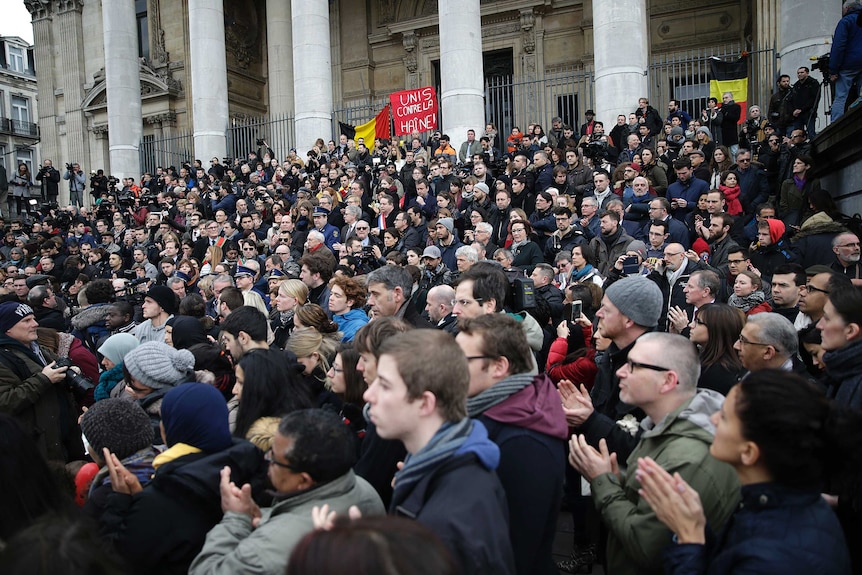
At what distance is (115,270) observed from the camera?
40.5 feet

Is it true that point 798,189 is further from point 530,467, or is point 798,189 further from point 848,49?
point 530,467

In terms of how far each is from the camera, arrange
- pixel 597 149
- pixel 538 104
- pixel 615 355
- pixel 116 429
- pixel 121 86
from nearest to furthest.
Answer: pixel 116 429, pixel 615 355, pixel 597 149, pixel 538 104, pixel 121 86

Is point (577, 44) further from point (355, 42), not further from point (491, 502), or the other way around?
point (491, 502)

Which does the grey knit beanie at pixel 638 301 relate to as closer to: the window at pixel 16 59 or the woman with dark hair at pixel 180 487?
the woman with dark hair at pixel 180 487

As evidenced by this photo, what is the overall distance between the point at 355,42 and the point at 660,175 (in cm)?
1867

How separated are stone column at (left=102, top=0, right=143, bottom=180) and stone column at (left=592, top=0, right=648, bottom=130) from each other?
16947 mm

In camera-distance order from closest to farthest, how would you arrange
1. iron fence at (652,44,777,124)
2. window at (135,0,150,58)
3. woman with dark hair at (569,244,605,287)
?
woman with dark hair at (569,244,605,287) → iron fence at (652,44,777,124) → window at (135,0,150,58)

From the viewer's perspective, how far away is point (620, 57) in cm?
1477

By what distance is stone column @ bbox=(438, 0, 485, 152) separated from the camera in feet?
54.3

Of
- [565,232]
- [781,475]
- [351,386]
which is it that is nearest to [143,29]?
[565,232]

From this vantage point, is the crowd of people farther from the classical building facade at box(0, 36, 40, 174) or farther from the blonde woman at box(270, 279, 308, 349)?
the classical building facade at box(0, 36, 40, 174)

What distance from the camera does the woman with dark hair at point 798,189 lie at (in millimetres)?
8431

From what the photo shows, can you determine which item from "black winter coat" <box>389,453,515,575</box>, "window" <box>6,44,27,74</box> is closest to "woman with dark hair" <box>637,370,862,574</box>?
"black winter coat" <box>389,453,515,575</box>

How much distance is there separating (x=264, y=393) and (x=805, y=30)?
14632 millimetres
